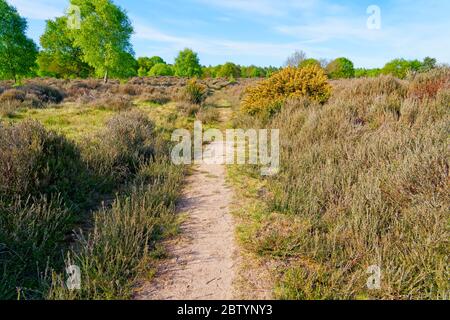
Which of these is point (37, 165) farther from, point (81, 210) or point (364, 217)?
point (364, 217)

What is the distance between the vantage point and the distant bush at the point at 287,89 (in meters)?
10.6

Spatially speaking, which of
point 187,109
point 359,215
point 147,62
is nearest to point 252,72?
point 147,62

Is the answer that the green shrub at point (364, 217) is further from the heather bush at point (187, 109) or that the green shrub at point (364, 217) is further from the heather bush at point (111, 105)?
the heather bush at point (111, 105)

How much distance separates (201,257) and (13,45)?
2718 centimetres

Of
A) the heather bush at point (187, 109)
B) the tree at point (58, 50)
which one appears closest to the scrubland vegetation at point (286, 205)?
the heather bush at point (187, 109)

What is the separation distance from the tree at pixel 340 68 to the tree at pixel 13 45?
146 ft

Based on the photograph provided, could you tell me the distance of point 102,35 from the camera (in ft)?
73.7

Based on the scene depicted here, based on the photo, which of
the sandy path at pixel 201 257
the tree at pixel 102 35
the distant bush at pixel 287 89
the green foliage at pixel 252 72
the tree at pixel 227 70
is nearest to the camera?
the sandy path at pixel 201 257

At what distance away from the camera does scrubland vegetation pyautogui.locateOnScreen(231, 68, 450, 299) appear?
254 centimetres

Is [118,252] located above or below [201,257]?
above

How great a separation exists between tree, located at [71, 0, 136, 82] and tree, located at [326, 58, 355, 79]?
37.9 m

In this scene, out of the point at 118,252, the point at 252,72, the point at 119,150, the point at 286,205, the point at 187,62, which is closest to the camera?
the point at 118,252
